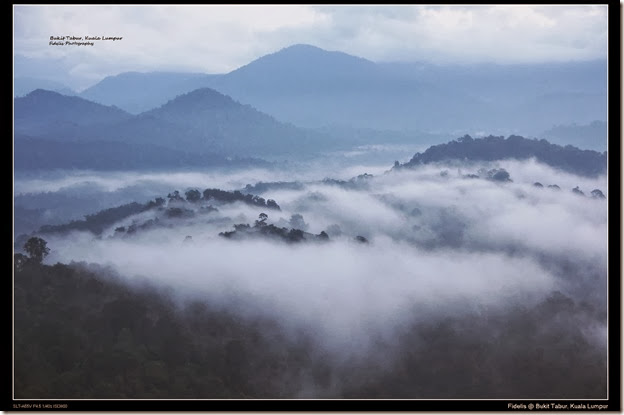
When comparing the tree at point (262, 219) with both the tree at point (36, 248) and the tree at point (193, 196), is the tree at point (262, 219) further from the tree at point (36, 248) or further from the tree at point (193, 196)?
the tree at point (36, 248)

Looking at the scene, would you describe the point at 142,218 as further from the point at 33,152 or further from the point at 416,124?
the point at 416,124

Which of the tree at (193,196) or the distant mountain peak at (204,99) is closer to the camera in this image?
the tree at (193,196)

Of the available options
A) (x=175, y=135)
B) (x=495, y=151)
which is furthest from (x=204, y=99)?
(x=495, y=151)

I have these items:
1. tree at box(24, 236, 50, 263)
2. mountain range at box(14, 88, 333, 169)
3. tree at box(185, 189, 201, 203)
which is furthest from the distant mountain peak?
tree at box(24, 236, 50, 263)

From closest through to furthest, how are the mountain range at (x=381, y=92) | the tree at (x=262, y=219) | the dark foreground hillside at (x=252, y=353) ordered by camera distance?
1. the dark foreground hillside at (x=252, y=353)
2. the tree at (x=262, y=219)
3. the mountain range at (x=381, y=92)

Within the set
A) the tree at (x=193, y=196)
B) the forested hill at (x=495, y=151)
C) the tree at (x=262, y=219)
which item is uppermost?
the forested hill at (x=495, y=151)

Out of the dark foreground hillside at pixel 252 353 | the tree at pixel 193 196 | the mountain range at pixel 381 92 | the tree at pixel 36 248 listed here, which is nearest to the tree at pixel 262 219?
the tree at pixel 193 196
